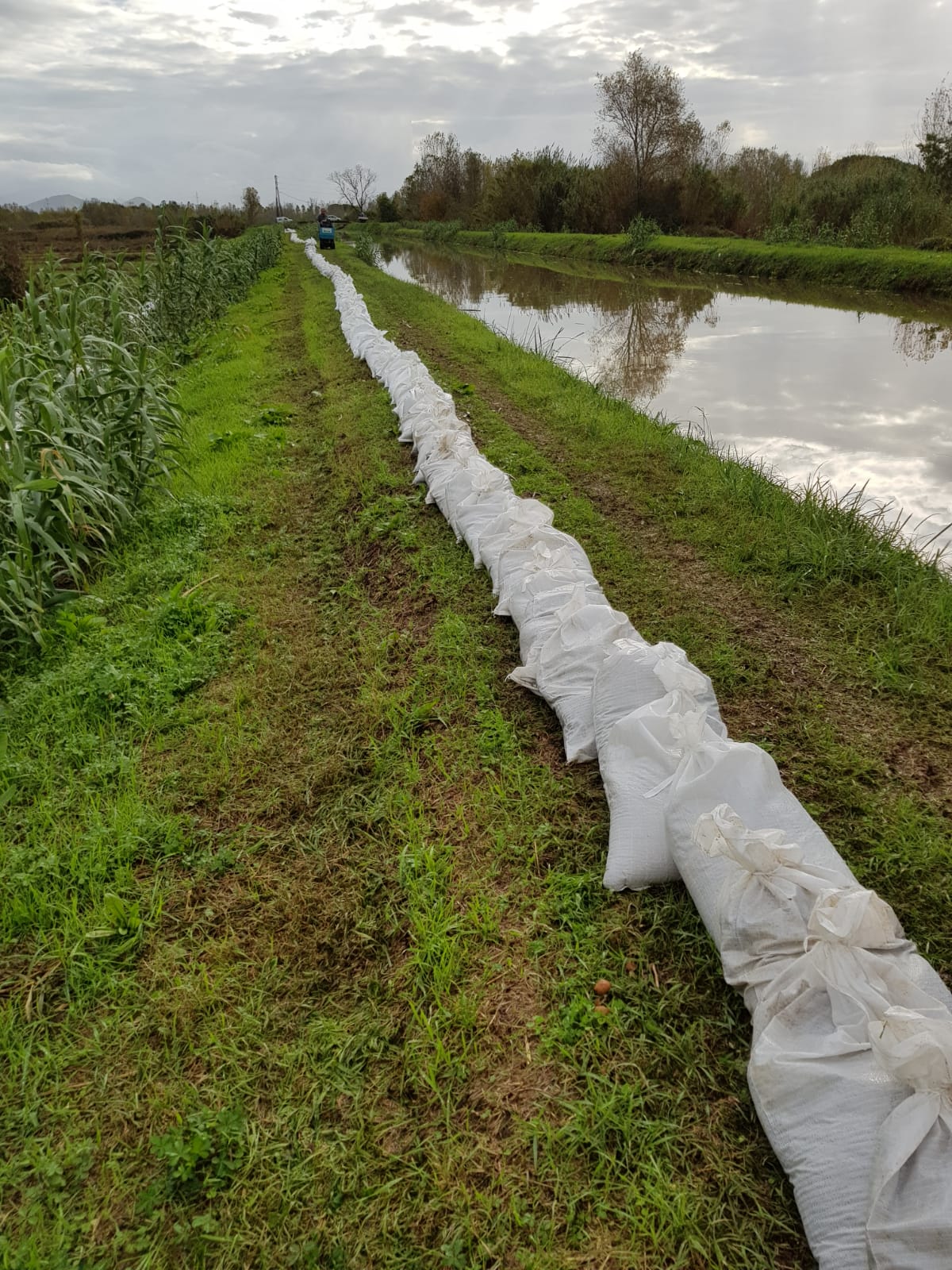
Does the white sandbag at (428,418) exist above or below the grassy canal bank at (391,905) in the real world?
above

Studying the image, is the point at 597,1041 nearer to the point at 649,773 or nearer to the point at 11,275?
the point at 649,773

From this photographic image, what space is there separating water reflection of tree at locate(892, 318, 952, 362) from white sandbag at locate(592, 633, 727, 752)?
336 inches

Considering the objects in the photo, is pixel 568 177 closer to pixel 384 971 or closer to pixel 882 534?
pixel 882 534

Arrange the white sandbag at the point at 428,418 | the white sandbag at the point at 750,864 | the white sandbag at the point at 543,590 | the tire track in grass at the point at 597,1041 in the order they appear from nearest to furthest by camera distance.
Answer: the tire track in grass at the point at 597,1041
the white sandbag at the point at 750,864
the white sandbag at the point at 543,590
the white sandbag at the point at 428,418

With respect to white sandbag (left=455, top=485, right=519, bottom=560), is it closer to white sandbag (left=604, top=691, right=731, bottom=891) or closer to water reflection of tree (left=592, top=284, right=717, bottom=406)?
white sandbag (left=604, top=691, right=731, bottom=891)

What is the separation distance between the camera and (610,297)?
49.0ft

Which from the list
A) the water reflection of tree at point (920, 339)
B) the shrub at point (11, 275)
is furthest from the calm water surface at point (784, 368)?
the shrub at point (11, 275)

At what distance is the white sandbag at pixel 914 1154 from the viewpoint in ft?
3.87

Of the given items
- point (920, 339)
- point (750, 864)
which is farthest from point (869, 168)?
point (750, 864)

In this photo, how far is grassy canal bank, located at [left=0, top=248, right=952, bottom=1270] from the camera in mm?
1477

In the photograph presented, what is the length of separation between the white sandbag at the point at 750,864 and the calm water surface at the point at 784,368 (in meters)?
3.44

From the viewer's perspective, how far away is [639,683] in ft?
8.27

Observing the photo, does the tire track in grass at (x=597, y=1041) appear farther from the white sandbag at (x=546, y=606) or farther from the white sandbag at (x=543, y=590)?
the white sandbag at (x=543, y=590)

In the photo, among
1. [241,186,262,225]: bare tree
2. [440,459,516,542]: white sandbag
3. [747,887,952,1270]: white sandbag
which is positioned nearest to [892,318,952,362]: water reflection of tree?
[440,459,516,542]: white sandbag
